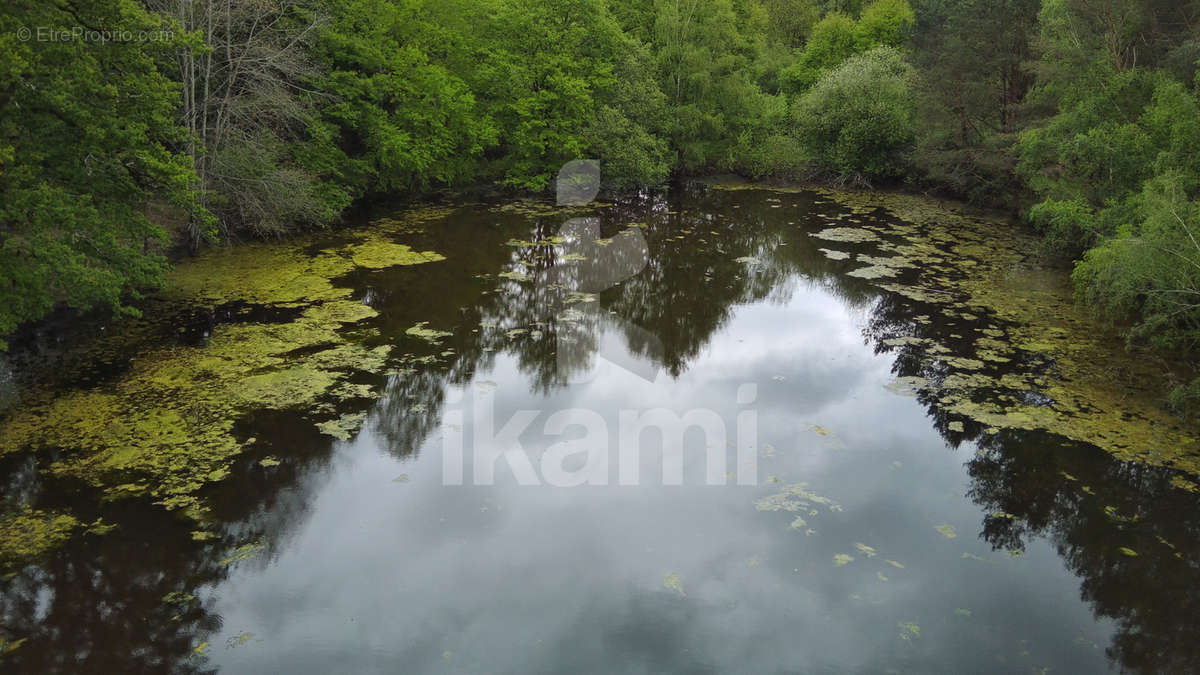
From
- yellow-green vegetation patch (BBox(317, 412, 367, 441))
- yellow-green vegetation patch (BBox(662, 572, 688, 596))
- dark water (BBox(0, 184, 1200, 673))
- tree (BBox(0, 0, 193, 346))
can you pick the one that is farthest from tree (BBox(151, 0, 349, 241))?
yellow-green vegetation patch (BBox(662, 572, 688, 596))

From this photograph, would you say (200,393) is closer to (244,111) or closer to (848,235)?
(244,111)

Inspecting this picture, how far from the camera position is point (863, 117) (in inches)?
1067

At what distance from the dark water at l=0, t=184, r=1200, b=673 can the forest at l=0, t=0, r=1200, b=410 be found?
3720 millimetres

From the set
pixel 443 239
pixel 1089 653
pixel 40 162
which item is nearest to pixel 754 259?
pixel 443 239

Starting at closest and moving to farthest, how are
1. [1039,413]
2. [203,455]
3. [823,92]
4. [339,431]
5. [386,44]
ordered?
1. [203,455]
2. [339,431]
3. [1039,413]
4. [386,44]
5. [823,92]

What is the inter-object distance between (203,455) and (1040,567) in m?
9.05

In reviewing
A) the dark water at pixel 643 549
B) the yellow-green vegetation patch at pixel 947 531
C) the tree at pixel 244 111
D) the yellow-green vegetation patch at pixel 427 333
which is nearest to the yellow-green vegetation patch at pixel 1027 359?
the dark water at pixel 643 549

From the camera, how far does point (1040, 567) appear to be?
23.8 feet

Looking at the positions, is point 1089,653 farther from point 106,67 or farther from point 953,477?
point 106,67

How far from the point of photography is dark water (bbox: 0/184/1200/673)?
610 centimetres

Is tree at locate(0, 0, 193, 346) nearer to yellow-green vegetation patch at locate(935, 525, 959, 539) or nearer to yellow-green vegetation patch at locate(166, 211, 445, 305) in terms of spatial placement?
yellow-green vegetation patch at locate(166, 211, 445, 305)

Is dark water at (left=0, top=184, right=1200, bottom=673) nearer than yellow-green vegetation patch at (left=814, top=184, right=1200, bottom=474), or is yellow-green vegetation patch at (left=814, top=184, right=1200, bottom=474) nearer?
dark water at (left=0, top=184, right=1200, bottom=673)

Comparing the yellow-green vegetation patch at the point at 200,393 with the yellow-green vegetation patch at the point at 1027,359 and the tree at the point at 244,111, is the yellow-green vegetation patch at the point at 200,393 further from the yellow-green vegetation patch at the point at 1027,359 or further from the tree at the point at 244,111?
the yellow-green vegetation patch at the point at 1027,359

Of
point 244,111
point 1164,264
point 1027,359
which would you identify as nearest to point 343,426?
point 244,111
